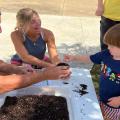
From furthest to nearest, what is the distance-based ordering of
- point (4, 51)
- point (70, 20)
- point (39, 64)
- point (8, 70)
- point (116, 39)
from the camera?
point (70, 20) → point (4, 51) → point (39, 64) → point (8, 70) → point (116, 39)

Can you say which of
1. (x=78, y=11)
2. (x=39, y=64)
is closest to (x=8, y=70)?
(x=39, y=64)

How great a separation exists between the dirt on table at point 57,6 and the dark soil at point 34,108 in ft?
17.6

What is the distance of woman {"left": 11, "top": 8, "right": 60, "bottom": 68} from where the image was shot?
456 centimetres

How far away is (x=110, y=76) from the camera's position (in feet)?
12.1

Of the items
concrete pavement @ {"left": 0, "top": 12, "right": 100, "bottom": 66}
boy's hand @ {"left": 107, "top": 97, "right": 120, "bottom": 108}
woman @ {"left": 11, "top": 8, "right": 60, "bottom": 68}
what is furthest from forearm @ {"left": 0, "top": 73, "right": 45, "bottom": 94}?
concrete pavement @ {"left": 0, "top": 12, "right": 100, "bottom": 66}

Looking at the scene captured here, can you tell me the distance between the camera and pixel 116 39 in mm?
3492

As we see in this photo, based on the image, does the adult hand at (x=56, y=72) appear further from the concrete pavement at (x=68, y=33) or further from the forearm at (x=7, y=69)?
the concrete pavement at (x=68, y=33)

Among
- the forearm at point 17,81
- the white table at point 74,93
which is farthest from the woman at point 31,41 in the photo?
the forearm at point 17,81

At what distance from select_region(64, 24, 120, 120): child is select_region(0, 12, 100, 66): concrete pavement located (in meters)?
2.72

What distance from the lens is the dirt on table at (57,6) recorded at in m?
8.74

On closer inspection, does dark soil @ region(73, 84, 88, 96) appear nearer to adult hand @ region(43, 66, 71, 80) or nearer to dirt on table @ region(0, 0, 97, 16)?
adult hand @ region(43, 66, 71, 80)

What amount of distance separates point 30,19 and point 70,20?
12.2 ft

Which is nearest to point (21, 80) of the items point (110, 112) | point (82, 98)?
point (82, 98)

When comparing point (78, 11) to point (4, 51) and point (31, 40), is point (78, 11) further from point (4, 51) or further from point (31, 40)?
point (31, 40)
